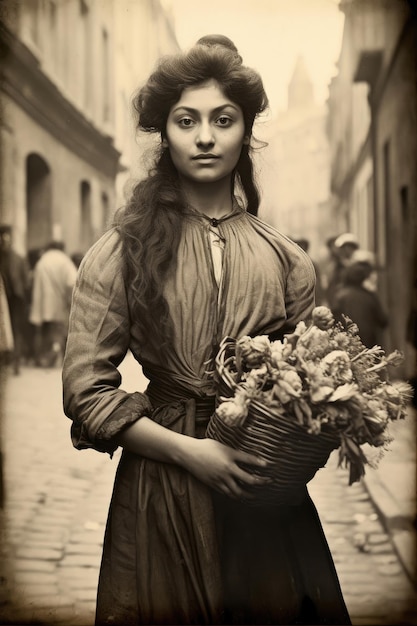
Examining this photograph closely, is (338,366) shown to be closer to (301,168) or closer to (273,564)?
(273,564)

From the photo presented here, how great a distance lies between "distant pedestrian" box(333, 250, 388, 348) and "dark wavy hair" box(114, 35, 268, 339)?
107 cm

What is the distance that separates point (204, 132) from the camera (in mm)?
2207

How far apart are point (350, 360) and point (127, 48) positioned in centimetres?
153

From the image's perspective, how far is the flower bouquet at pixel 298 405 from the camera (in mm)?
1899

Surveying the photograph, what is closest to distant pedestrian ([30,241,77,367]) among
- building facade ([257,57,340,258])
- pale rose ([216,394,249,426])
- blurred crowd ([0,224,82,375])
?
blurred crowd ([0,224,82,375])

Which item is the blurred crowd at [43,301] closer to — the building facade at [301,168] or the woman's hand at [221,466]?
the building facade at [301,168]

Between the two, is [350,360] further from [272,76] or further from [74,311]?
[272,76]

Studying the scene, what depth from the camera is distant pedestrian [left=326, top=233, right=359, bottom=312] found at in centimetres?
329

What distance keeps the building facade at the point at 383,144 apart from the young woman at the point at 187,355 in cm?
95

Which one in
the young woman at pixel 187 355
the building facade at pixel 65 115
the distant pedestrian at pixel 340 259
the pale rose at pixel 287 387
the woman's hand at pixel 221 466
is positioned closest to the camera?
the pale rose at pixel 287 387

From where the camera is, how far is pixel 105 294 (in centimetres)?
213

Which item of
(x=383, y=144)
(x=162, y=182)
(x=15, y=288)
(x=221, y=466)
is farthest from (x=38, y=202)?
(x=221, y=466)

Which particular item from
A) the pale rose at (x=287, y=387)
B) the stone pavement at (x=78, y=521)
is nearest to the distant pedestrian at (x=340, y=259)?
the stone pavement at (x=78, y=521)

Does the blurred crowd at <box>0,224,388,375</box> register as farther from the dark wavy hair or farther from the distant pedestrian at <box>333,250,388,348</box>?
the dark wavy hair
